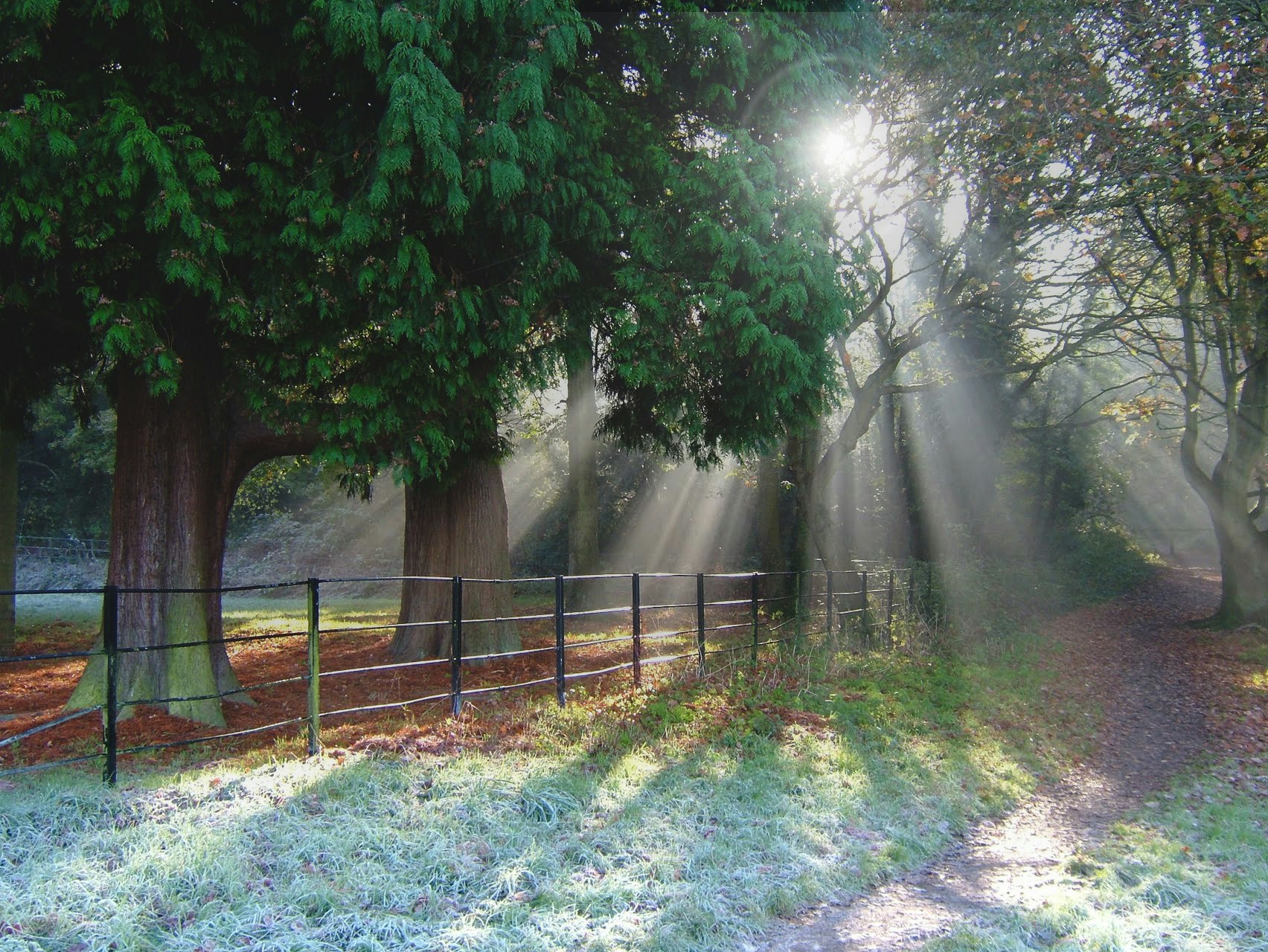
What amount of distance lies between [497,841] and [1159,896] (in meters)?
3.53

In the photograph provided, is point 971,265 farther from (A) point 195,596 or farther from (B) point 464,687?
(A) point 195,596

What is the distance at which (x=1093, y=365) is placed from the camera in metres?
27.5

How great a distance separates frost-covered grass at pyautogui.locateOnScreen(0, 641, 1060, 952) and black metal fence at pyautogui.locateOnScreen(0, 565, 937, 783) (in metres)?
0.65

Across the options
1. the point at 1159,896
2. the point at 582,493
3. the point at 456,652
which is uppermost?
the point at 582,493

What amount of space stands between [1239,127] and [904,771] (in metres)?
7.93

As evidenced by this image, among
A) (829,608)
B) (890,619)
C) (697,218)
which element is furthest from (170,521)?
(890,619)

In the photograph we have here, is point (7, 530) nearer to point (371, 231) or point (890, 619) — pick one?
point (371, 231)

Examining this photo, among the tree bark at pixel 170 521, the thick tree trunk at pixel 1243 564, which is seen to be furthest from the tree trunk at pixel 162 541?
the thick tree trunk at pixel 1243 564

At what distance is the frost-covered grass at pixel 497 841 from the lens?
3.82 m

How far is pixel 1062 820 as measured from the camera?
21.7 feet

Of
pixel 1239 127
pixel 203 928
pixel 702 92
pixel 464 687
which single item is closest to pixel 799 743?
pixel 464 687

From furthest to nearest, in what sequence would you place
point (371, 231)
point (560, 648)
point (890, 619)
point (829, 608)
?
point (890, 619) < point (829, 608) < point (560, 648) < point (371, 231)

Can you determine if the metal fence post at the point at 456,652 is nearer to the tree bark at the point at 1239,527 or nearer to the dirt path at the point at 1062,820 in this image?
the dirt path at the point at 1062,820

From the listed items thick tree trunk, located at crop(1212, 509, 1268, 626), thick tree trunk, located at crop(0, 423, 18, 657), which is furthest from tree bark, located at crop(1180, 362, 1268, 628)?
thick tree trunk, located at crop(0, 423, 18, 657)
